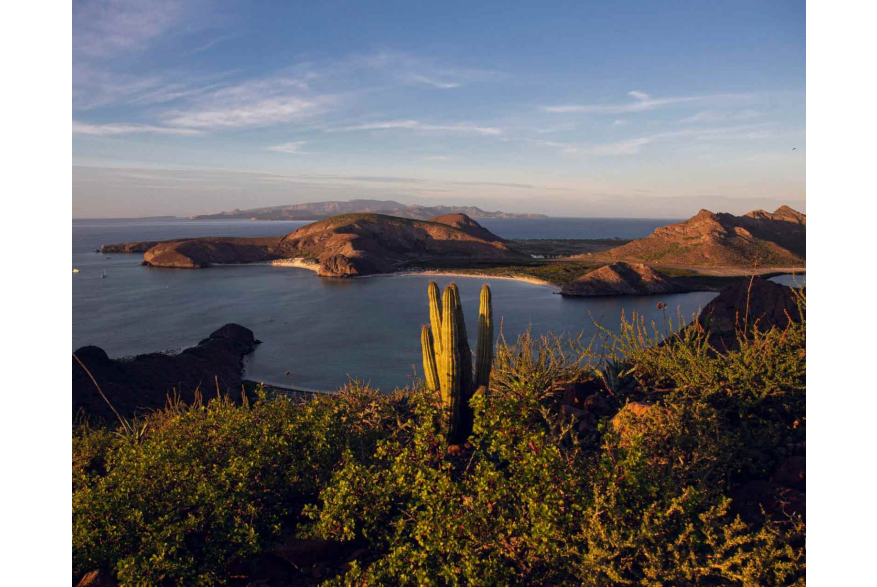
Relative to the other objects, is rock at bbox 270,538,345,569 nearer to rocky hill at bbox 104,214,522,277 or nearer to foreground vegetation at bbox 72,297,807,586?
foreground vegetation at bbox 72,297,807,586

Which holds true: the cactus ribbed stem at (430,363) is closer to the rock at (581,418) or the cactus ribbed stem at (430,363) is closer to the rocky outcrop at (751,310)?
the rock at (581,418)

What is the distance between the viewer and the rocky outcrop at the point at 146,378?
18.1 meters

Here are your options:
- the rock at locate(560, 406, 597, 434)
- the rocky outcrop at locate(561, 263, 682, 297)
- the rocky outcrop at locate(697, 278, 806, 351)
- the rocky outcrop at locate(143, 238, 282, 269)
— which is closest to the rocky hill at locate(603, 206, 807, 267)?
the rocky outcrop at locate(561, 263, 682, 297)

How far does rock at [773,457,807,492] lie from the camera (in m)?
6.24

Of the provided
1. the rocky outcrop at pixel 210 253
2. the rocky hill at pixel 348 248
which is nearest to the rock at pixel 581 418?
the rocky hill at pixel 348 248

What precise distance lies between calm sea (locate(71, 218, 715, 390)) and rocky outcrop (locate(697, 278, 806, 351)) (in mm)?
3400

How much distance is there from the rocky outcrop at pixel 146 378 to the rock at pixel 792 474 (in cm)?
1789

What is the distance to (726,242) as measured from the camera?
65000mm

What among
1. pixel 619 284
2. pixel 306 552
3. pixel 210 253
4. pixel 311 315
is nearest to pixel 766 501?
pixel 306 552

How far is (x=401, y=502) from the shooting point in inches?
277

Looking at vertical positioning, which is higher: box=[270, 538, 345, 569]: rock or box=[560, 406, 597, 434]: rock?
box=[560, 406, 597, 434]: rock

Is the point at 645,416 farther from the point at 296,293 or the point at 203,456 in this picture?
the point at 296,293
